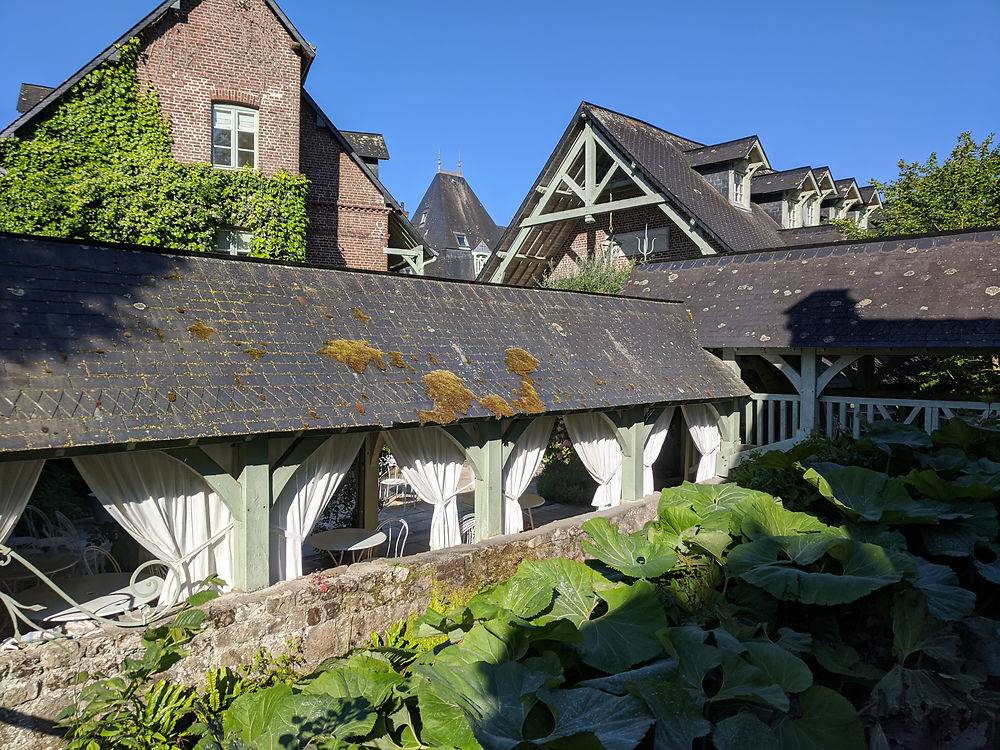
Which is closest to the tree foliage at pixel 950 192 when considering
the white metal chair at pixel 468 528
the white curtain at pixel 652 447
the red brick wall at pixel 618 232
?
the red brick wall at pixel 618 232

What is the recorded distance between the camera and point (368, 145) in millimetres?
17953

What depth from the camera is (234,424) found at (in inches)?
199

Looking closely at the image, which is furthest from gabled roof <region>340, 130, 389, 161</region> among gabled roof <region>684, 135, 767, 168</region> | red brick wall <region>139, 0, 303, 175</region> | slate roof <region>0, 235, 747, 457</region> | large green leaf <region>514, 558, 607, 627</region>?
large green leaf <region>514, 558, 607, 627</region>

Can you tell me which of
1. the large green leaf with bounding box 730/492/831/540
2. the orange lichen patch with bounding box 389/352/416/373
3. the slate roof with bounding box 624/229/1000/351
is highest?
the slate roof with bounding box 624/229/1000/351

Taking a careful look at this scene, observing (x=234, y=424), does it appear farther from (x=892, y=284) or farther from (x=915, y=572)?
(x=892, y=284)

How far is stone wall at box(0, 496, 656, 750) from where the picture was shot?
13.1 feet

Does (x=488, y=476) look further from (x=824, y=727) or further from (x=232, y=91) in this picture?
(x=232, y=91)

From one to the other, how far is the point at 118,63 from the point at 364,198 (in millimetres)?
5267

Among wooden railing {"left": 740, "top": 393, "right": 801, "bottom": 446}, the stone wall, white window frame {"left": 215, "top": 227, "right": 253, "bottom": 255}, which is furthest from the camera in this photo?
white window frame {"left": 215, "top": 227, "right": 253, "bottom": 255}

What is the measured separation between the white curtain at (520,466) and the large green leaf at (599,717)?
4.58 meters

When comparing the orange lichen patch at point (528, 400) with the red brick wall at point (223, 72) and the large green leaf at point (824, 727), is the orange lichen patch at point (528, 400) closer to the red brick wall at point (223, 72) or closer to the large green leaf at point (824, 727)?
the large green leaf at point (824, 727)

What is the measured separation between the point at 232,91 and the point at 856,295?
1171cm

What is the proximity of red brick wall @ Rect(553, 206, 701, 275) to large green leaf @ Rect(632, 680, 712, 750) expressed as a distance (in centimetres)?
1333

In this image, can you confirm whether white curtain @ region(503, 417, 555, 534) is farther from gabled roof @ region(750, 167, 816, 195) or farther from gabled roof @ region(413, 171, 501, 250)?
gabled roof @ region(413, 171, 501, 250)
